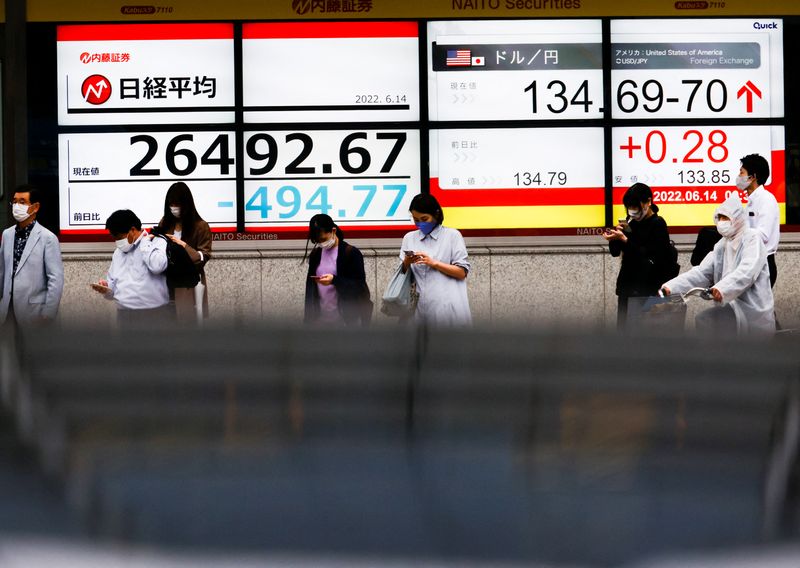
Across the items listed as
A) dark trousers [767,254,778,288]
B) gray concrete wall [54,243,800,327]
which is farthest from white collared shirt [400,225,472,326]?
gray concrete wall [54,243,800,327]

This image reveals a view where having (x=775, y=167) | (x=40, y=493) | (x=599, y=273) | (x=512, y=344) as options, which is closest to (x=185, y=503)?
(x=40, y=493)

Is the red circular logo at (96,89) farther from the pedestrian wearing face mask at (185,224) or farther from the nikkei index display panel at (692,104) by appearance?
the nikkei index display panel at (692,104)

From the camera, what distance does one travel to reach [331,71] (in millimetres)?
11086

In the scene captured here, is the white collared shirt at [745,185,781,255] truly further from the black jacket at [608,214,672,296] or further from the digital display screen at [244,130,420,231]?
the digital display screen at [244,130,420,231]

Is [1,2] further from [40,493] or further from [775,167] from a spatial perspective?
[40,493]

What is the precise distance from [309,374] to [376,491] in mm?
320

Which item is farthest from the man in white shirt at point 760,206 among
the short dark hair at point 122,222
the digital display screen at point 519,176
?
the short dark hair at point 122,222

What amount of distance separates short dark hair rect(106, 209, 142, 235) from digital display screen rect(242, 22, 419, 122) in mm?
3929

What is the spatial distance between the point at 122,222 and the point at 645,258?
3672mm

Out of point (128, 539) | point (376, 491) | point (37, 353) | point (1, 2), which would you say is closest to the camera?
point (128, 539)

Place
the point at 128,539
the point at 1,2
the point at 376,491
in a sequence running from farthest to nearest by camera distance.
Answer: the point at 1,2
the point at 376,491
the point at 128,539

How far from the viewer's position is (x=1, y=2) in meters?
10.9

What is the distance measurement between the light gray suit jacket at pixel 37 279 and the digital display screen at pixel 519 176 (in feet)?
15.0

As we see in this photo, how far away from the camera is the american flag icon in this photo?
11055mm
